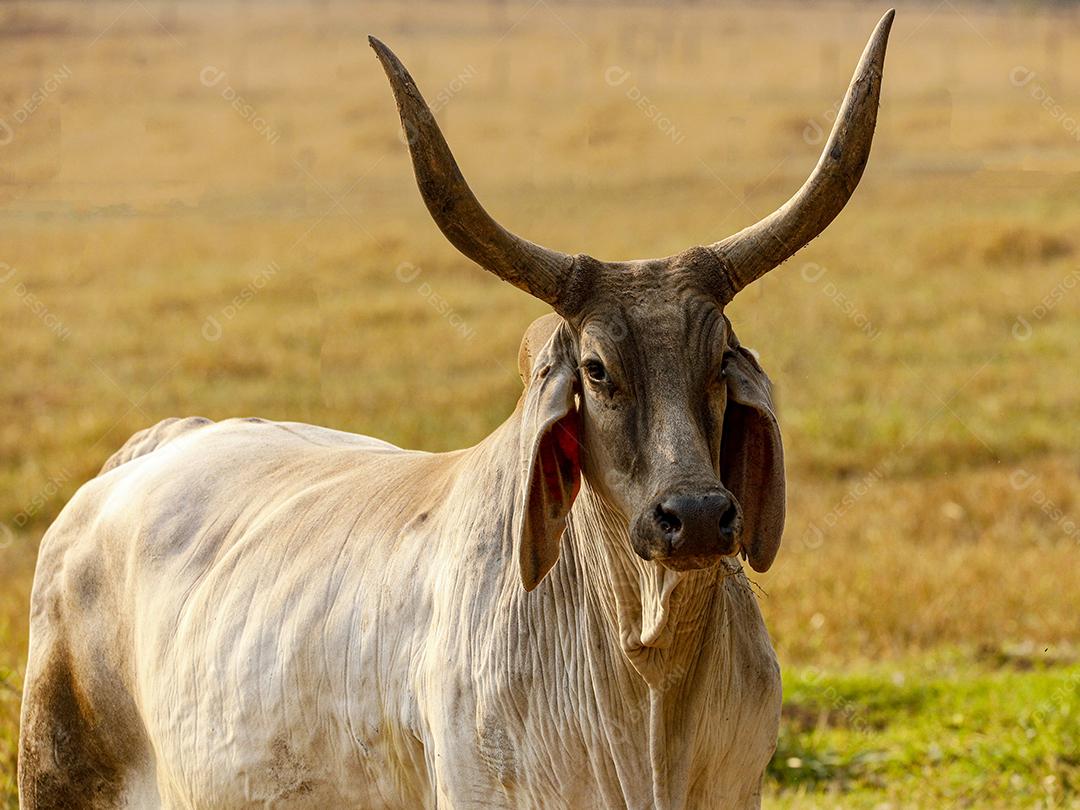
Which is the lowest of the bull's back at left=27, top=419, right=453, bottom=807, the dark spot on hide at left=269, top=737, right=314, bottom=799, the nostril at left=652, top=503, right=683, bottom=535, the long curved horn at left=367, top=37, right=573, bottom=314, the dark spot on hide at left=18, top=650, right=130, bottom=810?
the dark spot on hide at left=18, top=650, right=130, bottom=810

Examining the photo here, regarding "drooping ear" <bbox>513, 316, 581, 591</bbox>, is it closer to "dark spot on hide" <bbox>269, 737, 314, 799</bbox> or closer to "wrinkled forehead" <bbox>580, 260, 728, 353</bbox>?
"wrinkled forehead" <bbox>580, 260, 728, 353</bbox>

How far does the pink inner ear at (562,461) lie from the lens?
3.41 metres

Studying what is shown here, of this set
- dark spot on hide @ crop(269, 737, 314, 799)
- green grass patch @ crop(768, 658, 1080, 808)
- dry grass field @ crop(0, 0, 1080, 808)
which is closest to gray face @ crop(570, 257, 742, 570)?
dark spot on hide @ crop(269, 737, 314, 799)

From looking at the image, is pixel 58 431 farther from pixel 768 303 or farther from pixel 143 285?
A: pixel 768 303

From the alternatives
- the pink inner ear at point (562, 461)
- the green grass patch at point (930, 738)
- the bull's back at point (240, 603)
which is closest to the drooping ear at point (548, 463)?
the pink inner ear at point (562, 461)

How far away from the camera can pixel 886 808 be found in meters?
5.80

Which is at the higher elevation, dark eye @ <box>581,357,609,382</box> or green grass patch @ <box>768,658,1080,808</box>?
dark eye @ <box>581,357,609,382</box>

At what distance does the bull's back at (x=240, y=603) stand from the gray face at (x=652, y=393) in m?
0.72

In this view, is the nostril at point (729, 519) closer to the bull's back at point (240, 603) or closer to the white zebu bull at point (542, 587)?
the white zebu bull at point (542, 587)

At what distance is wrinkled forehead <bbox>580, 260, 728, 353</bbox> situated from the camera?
3.29 meters

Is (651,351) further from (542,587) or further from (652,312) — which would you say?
(542,587)

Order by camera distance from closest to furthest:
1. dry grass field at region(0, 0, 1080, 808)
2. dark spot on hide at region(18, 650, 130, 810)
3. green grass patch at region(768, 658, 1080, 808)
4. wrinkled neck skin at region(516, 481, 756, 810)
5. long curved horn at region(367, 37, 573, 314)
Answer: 1. long curved horn at region(367, 37, 573, 314)
2. wrinkled neck skin at region(516, 481, 756, 810)
3. dark spot on hide at region(18, 650, 130, 810)
4. green grass patch at region(768, 658, 1080, 808)
5. dry grass field at region(0, 0, 1080, 808)

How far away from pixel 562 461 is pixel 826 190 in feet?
2.55

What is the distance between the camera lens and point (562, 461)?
3.45 m
